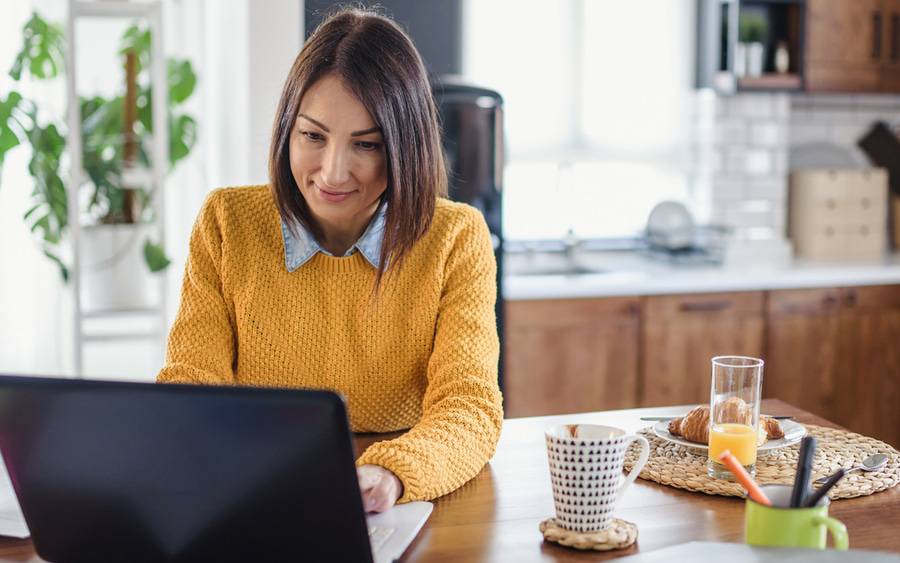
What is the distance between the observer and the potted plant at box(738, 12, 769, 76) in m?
3.82

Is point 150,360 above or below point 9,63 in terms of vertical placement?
below

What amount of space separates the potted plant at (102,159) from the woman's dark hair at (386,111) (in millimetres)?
1598

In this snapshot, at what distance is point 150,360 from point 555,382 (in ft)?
4.68

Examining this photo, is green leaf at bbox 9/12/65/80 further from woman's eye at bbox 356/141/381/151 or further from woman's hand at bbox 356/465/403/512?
woman's hand at bbox 356/465/403/512

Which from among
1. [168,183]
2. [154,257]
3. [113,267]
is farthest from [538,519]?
[168,183]

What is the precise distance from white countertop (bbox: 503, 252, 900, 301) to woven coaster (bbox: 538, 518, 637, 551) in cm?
215

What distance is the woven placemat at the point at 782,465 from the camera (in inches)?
50.1

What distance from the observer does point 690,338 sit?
3506 millimetres

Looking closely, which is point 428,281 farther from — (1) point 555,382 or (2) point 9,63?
(2) point 9,63

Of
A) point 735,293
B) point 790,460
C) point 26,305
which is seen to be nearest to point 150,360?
point 26,305

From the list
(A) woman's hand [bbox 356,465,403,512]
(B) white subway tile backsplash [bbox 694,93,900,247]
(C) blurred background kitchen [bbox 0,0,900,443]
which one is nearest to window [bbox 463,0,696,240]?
(C) blurred background kitchen [bbox 0,0,900,443]

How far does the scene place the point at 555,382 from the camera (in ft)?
11.2

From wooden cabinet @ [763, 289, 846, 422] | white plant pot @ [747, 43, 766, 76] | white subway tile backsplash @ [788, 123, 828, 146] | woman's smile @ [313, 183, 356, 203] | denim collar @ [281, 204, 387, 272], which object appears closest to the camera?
woman's smile @ [313, 183, 356, 203]

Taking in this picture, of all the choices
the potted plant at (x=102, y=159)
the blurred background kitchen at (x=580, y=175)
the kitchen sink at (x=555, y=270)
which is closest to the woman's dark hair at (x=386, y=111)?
the blurred background kitchen at (x=580, y=175)
